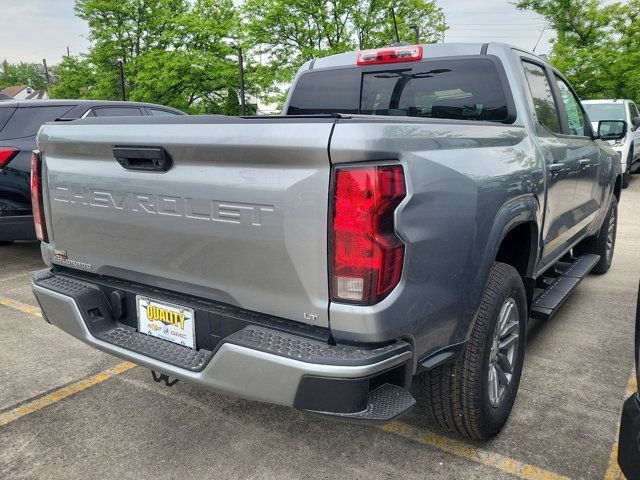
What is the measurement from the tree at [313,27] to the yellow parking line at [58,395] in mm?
24988

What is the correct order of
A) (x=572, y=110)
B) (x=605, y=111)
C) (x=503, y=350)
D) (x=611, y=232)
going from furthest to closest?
(x=605, y=111)
(x=611, y=232)
(x=572, y=110)
(x=503, y=350)

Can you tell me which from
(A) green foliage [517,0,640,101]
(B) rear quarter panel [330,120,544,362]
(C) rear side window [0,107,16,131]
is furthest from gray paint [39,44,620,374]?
(A) green foliage [517,0,640,101]

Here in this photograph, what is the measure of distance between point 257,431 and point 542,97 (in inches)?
105

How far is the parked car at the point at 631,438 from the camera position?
63.9 inches

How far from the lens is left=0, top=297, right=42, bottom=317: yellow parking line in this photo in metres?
4.60

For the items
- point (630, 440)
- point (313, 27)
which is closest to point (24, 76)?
point (313, 27)

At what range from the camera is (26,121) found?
5.76 m

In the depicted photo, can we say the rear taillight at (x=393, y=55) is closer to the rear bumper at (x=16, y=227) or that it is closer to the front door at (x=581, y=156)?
the front door at (x=581, y=156)

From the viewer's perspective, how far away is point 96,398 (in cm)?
311

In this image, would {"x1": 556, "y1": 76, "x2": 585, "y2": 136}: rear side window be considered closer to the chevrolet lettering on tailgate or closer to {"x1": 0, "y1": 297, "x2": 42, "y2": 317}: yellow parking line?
the chevrolet lettering on tailgate

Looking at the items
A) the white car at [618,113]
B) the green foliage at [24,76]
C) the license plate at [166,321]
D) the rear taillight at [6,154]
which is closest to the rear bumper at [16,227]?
the rear taillight at [6,154]

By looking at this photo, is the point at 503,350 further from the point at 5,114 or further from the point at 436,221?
the point at 5,114

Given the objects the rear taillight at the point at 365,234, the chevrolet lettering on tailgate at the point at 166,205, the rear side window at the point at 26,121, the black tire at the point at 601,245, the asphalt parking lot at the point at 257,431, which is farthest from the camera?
the rear side window at the point at 26,121

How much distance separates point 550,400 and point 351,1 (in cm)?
2698
